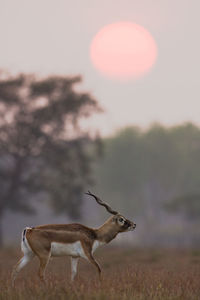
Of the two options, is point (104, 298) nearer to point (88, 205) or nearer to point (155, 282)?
point (155, 282)

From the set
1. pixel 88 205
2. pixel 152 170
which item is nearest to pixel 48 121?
pixel 152 170

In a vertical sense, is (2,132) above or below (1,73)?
below

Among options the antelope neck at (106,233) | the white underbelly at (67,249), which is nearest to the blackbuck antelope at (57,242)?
the white underbelly at (67,249)

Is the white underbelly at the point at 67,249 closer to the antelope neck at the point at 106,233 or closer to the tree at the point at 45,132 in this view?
the antelope neck at the point at 106,233

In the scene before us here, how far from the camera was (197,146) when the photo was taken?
9338 centimetres

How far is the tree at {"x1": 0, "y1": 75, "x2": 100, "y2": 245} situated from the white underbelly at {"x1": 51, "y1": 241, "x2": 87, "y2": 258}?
103ft

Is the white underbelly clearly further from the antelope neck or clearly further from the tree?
the tree

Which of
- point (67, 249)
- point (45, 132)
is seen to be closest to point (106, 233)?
point (67, 249)

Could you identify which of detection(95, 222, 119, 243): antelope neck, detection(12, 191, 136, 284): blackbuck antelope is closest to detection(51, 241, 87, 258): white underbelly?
detection(12, 191, 136, 284): blackbuck antelope

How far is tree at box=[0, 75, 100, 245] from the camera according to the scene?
43.4 m

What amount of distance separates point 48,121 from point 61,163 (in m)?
3.22

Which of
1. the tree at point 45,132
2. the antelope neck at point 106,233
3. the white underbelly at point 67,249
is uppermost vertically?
the tree at point 45,132

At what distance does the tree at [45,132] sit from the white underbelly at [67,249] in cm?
3152

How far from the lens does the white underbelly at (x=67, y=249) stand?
451 inches
